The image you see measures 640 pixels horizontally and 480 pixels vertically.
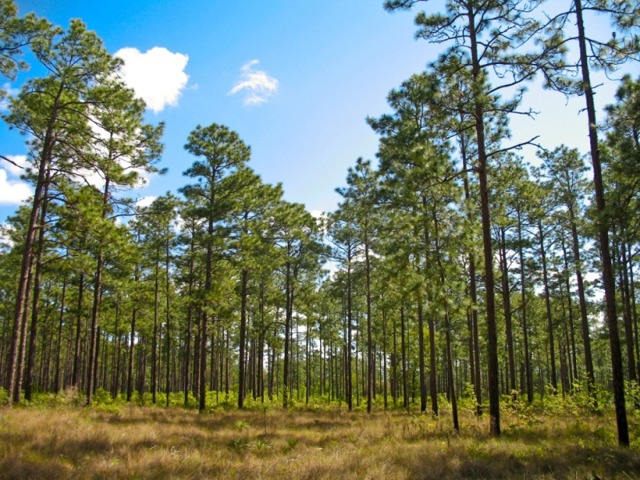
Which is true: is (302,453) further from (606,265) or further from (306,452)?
(606,265)

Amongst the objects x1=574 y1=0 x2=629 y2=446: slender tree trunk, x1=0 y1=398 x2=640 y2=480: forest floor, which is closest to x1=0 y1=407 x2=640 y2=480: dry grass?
x1=0 y1=398 x2=640 y2=480: forest floor

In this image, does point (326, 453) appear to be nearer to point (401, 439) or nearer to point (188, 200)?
point (401, 439)

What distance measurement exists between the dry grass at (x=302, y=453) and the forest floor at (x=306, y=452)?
2 cm

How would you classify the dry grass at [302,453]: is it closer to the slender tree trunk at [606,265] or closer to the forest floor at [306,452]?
the forest floor at [306,452]

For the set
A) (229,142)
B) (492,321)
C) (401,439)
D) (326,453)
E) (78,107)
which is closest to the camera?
(326,453)

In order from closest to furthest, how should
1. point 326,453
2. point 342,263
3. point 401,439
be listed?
point 326,453, point 401,439, point 342,263

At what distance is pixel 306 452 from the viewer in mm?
9656

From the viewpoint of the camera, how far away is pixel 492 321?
10859 mm

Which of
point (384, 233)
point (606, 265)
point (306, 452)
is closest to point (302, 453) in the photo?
point (306, 452)

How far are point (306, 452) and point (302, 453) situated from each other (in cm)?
15

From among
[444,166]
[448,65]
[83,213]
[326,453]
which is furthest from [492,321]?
[83,213]

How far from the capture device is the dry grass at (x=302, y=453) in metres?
7.07

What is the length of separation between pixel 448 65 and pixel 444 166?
2.69m

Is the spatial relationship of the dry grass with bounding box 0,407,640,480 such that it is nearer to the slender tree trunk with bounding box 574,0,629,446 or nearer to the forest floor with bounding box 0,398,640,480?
the forest floor with bounding box 0,398,640,480
